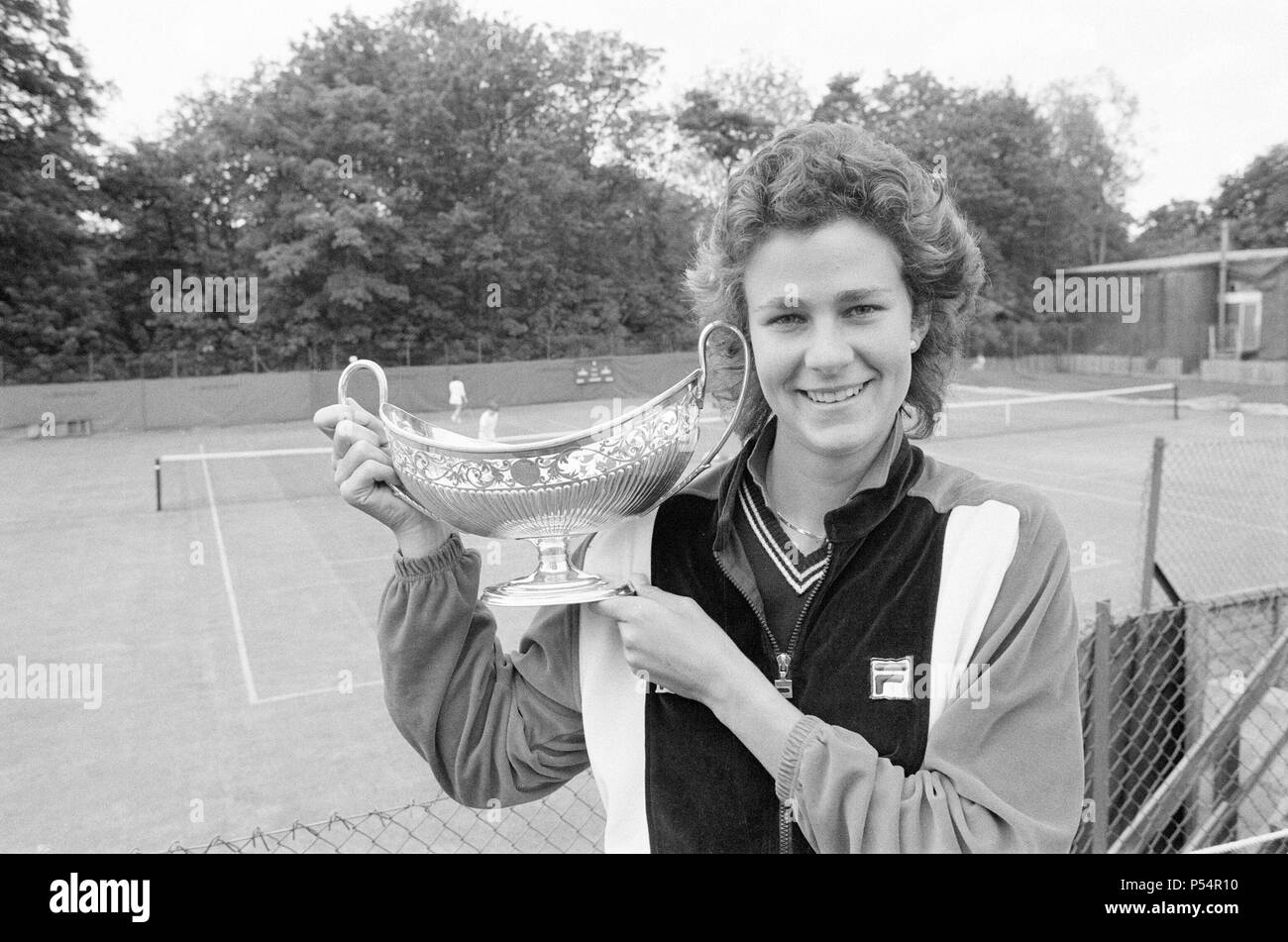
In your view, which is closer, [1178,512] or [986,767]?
[986,767]

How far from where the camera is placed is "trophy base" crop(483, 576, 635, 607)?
46.5 inches

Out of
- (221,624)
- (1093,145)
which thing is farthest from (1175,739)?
(1093,145)

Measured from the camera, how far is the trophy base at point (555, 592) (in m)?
1.18

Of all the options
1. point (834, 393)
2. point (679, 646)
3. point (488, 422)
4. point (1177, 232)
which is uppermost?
point (1177, 232)

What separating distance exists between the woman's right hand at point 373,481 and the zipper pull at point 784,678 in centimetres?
45

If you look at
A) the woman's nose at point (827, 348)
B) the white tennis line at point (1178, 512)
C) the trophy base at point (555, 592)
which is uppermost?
the woman's nose at point (827, 348)

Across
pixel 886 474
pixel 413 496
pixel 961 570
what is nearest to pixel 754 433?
pixel 886 474

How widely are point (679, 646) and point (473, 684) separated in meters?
0.33

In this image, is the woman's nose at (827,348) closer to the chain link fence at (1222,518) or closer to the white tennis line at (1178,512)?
the chain link fence at (1222,518)

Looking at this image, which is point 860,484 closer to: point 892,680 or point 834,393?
point 834,393

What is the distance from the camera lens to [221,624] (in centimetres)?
818

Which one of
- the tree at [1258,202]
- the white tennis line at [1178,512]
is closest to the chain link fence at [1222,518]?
the white tennis line at [1178,512]

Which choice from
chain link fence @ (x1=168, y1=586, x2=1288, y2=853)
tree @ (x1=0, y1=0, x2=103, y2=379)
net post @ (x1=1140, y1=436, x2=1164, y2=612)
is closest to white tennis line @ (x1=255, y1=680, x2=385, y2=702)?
chain link fence @ (x1=168, y1=586, x2=1288, y2=853)

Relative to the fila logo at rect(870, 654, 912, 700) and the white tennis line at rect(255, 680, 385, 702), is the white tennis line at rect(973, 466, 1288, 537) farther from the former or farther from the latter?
the fila logo at rect(870, 654, 912, 700)
